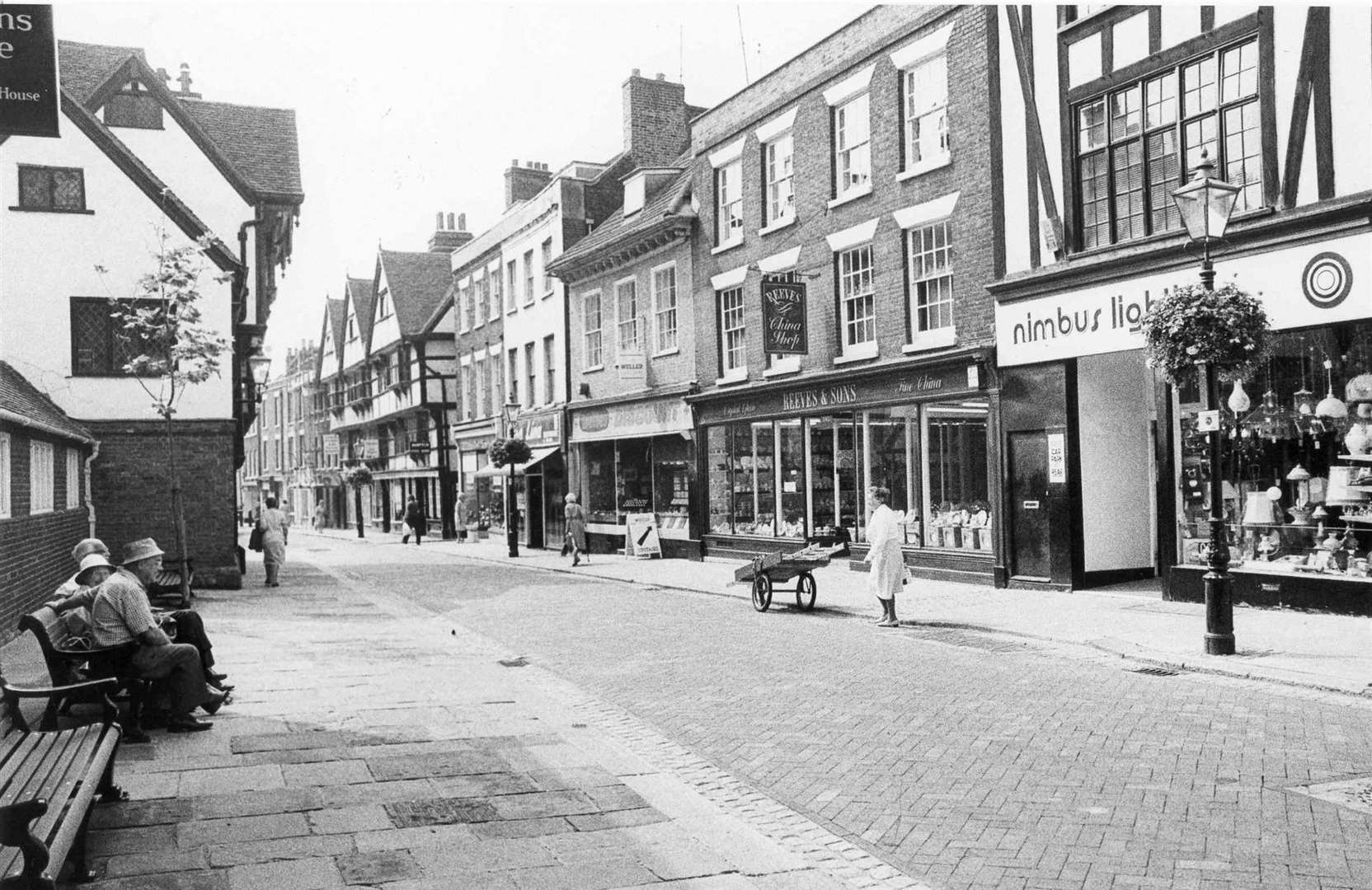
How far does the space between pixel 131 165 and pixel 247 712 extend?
1448cm

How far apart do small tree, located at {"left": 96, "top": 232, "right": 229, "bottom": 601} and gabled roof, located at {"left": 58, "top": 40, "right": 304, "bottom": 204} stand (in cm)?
353

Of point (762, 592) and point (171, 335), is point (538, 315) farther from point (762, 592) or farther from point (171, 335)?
point (762, 592)

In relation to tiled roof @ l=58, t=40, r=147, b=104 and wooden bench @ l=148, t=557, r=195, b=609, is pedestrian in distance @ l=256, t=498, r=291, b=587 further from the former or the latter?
tiled roof @ l=58, t=40, r=147, b=104

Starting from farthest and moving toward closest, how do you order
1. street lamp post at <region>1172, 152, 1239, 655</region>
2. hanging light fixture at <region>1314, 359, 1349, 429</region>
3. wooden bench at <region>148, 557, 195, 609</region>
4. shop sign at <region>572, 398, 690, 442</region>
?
shop sign at <region>572, 398, 690, 442</region>, wooden bench at <region>148, 557, 195, 609</region>, hanging light fixture at <region>1314, 359, 1349, 429</region>, street lamp post at <region>1172, 152, 1239, 655</region>

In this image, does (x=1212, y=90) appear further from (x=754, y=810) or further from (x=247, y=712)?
(x=247, y=712)

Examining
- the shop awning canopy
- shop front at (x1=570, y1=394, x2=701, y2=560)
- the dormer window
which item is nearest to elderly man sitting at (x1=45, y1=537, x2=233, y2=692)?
the dormer window

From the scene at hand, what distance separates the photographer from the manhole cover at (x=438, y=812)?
5801 mm

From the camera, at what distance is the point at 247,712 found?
8828 mm

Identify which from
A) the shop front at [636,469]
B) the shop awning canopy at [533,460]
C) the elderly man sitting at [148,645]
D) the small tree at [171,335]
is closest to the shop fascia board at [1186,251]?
the shop front at [636,469]

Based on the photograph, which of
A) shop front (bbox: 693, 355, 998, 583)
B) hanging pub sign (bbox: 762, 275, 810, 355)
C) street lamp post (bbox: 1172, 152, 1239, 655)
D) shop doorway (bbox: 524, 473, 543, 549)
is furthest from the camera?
shop doorway (bbox: 524, 473, 543, 549)

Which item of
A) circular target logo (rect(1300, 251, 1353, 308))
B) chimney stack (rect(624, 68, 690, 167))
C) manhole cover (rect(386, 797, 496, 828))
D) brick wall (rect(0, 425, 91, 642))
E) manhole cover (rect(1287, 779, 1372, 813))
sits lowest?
manhole cover (rect(1287, 779, 1372, 813))

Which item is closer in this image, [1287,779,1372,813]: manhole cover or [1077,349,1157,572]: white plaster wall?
[1287,779,1372,813]: manhole cover

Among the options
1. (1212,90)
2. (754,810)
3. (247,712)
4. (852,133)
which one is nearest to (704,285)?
(852,133)

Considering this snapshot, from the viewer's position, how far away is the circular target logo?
12562 mm
